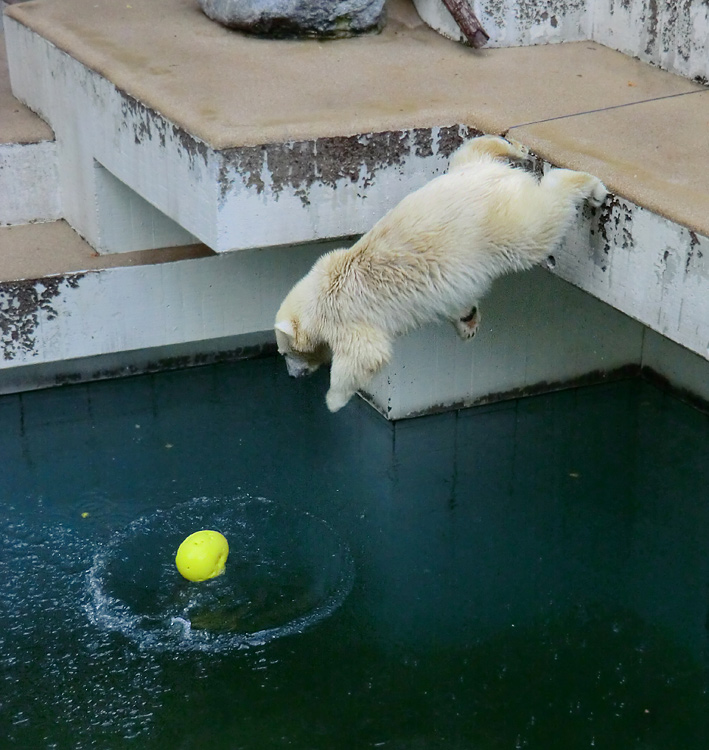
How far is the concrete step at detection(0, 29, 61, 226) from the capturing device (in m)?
6.66

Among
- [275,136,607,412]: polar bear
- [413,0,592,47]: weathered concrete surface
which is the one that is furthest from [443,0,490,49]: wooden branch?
[275,136,607,412]: polar bear

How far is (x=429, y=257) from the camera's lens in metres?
4.37

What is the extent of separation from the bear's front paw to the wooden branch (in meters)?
2.12

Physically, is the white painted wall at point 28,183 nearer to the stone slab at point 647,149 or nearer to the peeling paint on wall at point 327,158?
the peeling paint on wall at point 327,158

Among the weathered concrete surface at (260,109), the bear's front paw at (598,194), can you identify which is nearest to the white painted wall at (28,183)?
the weathered concrete surface at (260,109)

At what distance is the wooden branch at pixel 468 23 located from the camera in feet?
20.4

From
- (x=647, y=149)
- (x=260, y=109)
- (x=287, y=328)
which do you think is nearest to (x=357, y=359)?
(x=287, y=328)

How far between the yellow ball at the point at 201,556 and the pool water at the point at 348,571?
8 centimetres

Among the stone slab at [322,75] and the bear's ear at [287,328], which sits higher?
the stone slab at [322,75]

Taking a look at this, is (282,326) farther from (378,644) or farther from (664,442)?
(664,442)

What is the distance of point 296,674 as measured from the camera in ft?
15.3

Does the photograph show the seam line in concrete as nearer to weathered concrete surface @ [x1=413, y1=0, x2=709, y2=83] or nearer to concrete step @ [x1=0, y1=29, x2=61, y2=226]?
weathered concrete surface @ [x1=413, y1=0, x2=709, y2=83]

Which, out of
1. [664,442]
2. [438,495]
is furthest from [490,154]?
[664,442]

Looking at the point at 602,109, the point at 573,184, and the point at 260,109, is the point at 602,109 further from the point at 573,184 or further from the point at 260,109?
the point at 260,109
